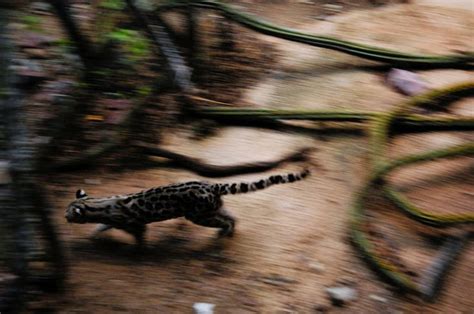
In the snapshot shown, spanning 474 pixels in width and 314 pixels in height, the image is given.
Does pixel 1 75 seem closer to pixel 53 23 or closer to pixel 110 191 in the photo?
pixel 110 191

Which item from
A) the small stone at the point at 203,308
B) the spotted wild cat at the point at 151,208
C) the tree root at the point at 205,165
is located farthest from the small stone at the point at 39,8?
the small stone at the point at 203,308

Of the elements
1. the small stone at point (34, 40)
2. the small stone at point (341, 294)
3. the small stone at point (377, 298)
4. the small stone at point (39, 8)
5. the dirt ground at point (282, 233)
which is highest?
the small stone at point (39, 8)

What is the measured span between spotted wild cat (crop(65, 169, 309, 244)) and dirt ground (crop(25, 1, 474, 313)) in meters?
0.18

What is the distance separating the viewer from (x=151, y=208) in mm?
4715

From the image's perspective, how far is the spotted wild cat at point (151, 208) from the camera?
4691mm

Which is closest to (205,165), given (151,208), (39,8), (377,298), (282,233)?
(282,233)

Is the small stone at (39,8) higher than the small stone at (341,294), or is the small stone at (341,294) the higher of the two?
the small stone at (39,8)

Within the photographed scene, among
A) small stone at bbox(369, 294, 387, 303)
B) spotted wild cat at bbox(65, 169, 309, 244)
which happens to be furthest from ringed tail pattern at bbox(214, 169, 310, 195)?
small stone at bbox(369, 294, 387, 303)

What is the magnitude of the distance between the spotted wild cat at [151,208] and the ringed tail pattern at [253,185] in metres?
0.05

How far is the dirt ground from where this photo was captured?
4520 millimetres

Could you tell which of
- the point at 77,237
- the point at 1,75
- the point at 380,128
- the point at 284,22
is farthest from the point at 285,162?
the point at 1,75

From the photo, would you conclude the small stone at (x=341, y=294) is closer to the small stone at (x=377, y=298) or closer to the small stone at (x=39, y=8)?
the small stone at (x=377, y=298)

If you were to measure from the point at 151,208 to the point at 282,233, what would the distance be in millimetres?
930

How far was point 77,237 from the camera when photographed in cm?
487
